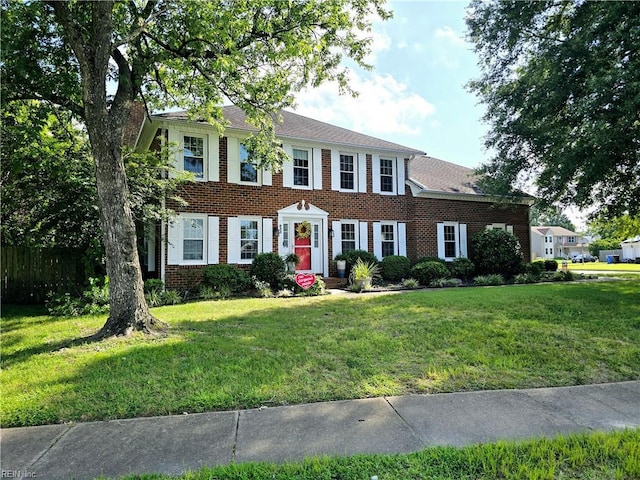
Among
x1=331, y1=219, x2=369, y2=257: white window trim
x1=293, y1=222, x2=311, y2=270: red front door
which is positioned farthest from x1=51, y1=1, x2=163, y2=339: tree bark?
x1=331, y1=219, x2=369, y2=257: white window trim

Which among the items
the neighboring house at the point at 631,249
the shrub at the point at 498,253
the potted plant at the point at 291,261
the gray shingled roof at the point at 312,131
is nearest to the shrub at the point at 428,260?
the shrub at the point at 498,253

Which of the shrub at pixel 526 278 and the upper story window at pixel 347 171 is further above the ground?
the upper story window at pixel 347 171

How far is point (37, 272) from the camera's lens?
11.1 metres

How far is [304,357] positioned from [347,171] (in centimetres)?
1125

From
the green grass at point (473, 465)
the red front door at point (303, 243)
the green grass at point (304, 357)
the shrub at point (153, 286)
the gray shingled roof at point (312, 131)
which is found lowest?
the green grass at point (473, 465)

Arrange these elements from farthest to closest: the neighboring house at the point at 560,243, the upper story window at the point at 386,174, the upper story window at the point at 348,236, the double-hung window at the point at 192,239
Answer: the neighboring house at the point at 560,243 → the upper story window at the point at 386,174 → the upper story window at the point at 348,236 → the double-hung window at the point at 192,239

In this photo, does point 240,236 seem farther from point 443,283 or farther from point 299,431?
point 299,431

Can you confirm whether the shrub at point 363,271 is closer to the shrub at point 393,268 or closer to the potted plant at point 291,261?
the shrub at point 393,268

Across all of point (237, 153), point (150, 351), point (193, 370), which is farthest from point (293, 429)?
point (237, 153)

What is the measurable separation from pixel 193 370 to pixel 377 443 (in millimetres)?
2588

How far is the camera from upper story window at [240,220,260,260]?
13120 millimetres

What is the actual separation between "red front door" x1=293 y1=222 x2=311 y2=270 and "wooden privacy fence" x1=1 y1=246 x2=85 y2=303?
23.1 ft

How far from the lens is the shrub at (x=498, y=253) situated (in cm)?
1559

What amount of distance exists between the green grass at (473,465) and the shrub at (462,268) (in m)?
13.0
